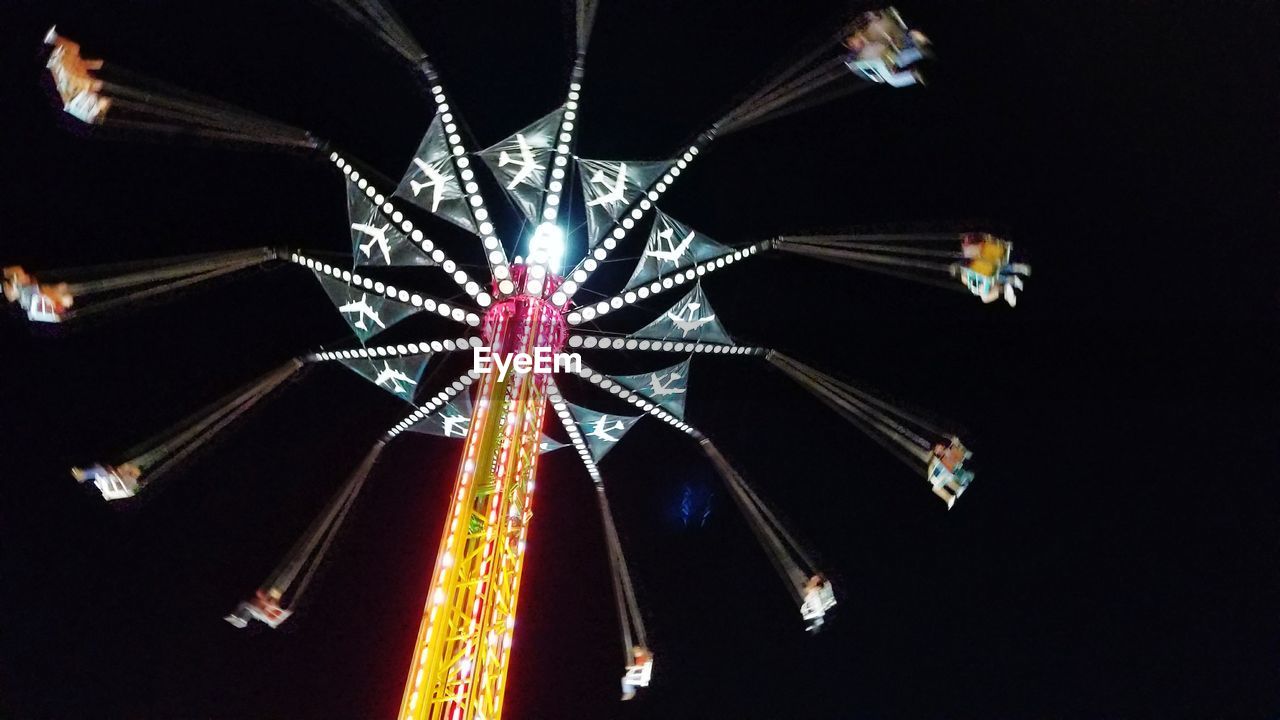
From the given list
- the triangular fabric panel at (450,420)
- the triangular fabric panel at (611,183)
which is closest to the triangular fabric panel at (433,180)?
the triangular fabric panel at (611,183)

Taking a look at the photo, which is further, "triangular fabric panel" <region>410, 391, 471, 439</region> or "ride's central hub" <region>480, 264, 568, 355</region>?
"triangular fabric panel" <region>410, 391, 471, 439</region>

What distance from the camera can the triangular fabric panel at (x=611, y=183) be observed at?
7850mm

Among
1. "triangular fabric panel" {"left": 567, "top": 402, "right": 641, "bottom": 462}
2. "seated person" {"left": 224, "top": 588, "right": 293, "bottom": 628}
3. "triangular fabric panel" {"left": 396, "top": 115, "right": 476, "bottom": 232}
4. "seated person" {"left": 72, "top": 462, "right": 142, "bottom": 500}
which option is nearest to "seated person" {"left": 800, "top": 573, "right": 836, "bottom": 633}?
"triangular fabric panel" {"left": 567, "top": 402, "right": 641, "bottom": 462}

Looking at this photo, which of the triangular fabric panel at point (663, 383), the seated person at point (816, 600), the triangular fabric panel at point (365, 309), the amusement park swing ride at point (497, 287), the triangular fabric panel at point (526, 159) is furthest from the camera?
the seated person at point (816, 600)

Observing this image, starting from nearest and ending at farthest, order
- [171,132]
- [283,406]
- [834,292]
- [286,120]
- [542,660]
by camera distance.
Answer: [171,132] → [286,120] → [834,292] → [283,406] → [542,660]

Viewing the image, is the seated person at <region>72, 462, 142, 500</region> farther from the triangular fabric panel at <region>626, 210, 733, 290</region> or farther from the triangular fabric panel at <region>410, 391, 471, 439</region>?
the triangular fabric panel at <region>626, 210, 733, 290</region>

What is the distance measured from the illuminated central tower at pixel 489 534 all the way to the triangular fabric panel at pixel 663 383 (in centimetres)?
100

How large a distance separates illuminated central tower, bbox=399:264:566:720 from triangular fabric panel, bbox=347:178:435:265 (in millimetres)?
1025

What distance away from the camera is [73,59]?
6.95 m

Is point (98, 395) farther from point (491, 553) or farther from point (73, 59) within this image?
point (491, 553)

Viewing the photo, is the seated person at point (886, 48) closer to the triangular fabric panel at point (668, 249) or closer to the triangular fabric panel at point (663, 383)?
the triangular fabric panel at point (668, 249)

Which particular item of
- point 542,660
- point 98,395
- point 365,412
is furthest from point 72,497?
point 542,660

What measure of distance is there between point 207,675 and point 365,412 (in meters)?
4.09

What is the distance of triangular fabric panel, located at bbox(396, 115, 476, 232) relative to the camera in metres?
7.61
